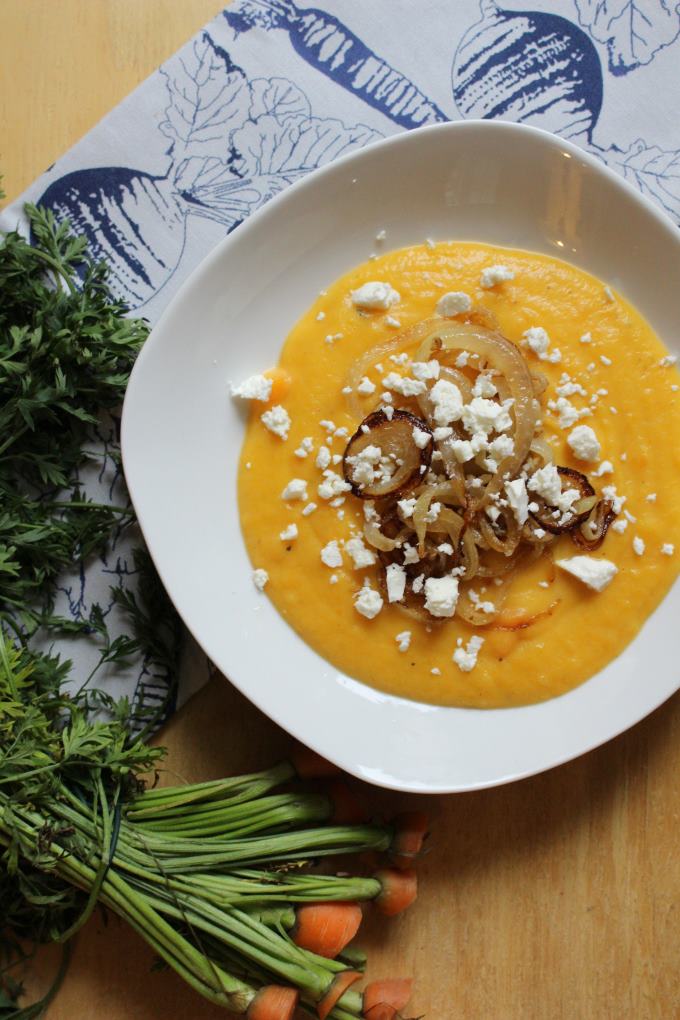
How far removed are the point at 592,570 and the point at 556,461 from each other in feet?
1.24

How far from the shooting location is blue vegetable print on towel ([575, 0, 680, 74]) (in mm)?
3002

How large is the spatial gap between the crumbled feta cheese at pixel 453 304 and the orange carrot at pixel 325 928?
6.45 feet

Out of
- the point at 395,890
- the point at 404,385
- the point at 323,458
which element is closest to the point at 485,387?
the point at 404,385

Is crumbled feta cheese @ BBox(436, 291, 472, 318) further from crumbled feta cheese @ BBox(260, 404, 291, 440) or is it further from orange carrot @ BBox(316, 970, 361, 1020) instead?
orange carrot @ BBox(316, 970, 361, 1020)

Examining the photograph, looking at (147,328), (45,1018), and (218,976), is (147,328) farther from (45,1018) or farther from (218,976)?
(45,1018)

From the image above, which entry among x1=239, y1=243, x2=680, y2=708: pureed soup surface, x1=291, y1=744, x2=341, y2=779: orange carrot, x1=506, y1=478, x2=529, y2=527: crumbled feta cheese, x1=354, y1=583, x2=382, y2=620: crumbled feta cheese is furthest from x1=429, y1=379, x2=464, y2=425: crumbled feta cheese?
x1=291, y1=744, x2=341, y2=779: orange carrot

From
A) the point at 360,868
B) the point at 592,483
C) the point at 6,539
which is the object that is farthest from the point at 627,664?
the point at 6,539

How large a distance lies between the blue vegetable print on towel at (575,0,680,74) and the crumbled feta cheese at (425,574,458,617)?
1.86 meters

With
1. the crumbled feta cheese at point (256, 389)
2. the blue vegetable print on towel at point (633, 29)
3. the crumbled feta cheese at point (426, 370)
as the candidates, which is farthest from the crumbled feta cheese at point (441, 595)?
the blue vegetable print on towel at point (633, 29)

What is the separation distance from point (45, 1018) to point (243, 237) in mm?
2717

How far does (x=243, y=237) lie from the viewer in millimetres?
2836

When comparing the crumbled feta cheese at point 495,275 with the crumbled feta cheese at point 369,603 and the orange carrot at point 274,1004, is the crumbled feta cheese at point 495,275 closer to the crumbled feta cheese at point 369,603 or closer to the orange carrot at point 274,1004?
the crumbled feta cheese at point 369,603

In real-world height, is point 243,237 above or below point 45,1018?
above

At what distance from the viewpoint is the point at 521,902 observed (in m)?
3.02
